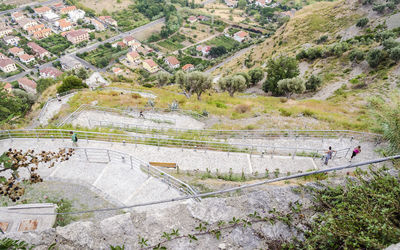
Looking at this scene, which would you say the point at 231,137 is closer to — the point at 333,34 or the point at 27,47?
the point at 333,34

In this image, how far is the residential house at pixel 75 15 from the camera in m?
108

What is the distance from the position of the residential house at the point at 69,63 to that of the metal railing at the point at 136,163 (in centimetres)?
7458

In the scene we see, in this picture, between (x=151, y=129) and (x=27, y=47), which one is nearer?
(x=151, y=129)

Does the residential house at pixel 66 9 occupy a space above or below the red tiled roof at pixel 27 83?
above

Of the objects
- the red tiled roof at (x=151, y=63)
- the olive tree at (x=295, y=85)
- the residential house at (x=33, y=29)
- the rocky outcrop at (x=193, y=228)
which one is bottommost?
the residential house at (x=33, y=29)

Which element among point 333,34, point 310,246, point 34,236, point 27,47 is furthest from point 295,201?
point 27,47

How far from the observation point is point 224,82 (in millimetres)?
31562

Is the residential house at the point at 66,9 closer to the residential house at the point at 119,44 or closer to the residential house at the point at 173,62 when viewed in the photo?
the residential house at the point at 119,44

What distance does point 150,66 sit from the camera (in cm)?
7938

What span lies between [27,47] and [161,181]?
3913 inches

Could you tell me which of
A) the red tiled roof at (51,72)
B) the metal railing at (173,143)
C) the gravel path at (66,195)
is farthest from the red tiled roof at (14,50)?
the gravel path at (66,195)

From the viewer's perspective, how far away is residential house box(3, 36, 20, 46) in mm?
90562

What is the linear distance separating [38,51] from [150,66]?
125 ft

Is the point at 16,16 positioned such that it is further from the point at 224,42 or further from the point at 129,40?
the point at 224,42
